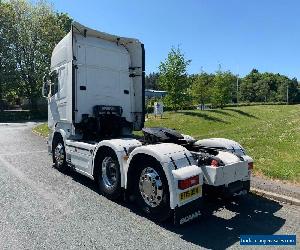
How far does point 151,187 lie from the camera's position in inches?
224

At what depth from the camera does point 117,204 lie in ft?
21.3

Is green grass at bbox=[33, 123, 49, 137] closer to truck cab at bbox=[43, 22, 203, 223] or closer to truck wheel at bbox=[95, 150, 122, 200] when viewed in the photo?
truck cab at bbox=[43, 22, 203, 223]

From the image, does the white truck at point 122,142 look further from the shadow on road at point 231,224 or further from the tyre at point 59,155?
the shadow on road at point 231,224

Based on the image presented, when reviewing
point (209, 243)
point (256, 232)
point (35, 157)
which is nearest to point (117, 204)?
point (209, 243)

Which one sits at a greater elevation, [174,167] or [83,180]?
[174,167]

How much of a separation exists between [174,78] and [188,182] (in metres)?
20.9

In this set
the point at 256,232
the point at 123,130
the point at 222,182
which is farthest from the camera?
the point at 123,130

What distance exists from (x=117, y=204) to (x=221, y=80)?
96.0 ft

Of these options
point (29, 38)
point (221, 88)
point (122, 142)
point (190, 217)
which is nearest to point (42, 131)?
point (122, 142)

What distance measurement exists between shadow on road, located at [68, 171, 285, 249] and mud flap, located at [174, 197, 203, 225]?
0.15m

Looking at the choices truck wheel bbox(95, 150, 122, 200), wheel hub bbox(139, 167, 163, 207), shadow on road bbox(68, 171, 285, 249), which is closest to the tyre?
truck wheel bbox(95, 150, 122, 200)

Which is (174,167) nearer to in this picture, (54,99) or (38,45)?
(54,99)

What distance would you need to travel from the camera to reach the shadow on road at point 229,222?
4957 millimetres

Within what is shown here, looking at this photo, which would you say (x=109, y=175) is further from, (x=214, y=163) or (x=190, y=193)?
(x=214, y=163)
